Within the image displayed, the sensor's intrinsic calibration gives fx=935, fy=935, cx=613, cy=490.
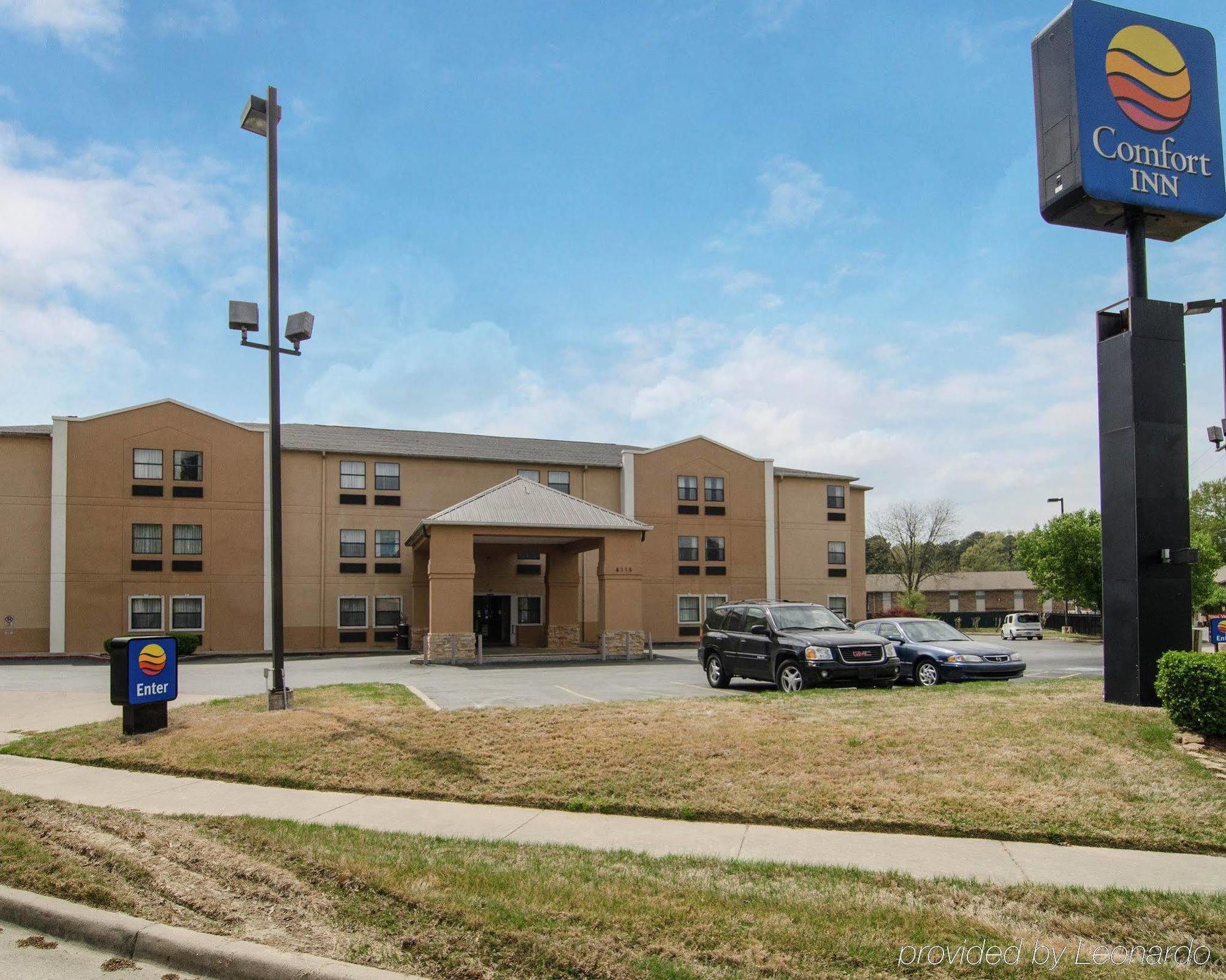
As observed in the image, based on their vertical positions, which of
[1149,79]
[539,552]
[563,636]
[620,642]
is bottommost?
[563,636]

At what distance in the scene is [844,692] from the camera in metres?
14.0

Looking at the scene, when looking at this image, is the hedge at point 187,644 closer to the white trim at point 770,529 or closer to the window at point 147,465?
the window at point 147,465

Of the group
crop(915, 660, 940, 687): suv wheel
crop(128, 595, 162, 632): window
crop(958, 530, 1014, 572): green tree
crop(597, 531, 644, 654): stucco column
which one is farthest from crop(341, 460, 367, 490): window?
crop(958, 530, 1014, 572): green tree

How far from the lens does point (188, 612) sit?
35000 millimetres

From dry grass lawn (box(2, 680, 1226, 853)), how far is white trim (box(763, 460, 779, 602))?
28289 mm

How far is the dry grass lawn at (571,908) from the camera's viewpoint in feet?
→ 15.2

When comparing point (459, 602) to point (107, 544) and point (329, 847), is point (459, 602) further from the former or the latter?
point (329, 847)

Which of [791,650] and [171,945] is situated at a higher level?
[791,650]

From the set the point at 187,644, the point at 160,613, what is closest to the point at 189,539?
the point at 160,613

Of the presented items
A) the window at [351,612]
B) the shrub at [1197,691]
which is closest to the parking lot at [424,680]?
the window at [351,612]

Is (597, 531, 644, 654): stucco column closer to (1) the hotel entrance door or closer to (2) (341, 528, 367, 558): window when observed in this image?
(1) the hotel entrance door

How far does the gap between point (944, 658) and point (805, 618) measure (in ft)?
9.24

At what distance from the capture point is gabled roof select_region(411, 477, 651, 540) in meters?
27.6

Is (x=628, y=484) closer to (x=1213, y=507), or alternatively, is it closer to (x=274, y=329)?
(x=274, y=329)
